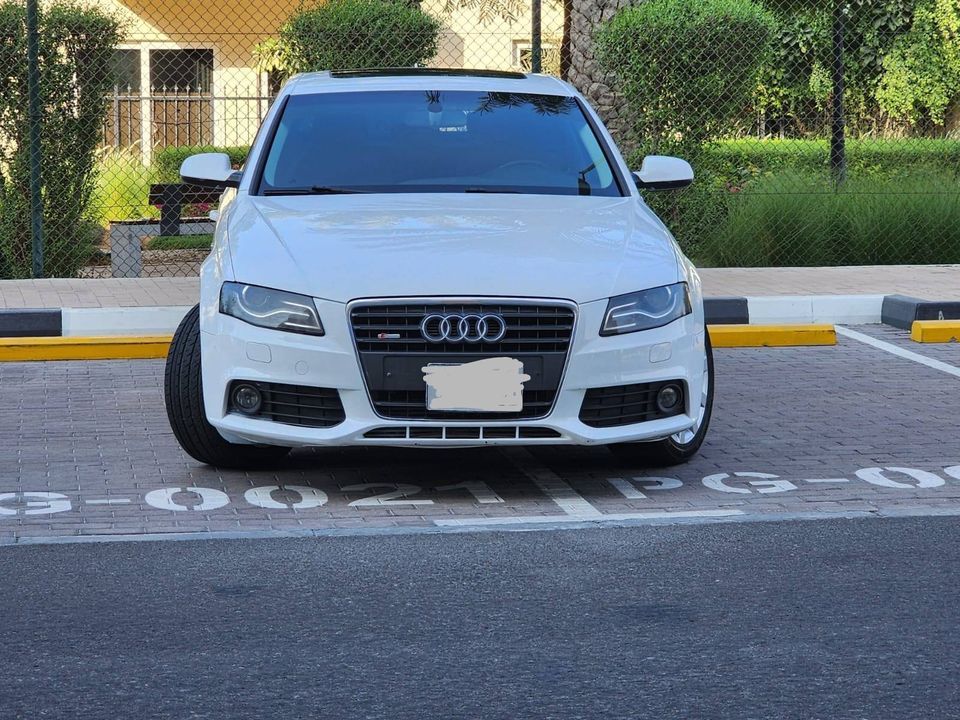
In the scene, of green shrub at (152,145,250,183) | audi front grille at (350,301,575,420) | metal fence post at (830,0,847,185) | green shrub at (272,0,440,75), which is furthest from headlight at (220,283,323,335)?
green shrub at (152,145,250,183)

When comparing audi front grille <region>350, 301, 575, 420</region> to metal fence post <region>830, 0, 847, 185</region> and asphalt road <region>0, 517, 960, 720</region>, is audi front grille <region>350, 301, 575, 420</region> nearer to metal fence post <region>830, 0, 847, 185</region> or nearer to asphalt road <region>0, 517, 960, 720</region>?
asphalt road <region>0, 517, 960, 720</region>

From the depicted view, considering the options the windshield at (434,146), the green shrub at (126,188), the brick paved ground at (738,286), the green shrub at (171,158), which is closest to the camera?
the windshield at (434,146)

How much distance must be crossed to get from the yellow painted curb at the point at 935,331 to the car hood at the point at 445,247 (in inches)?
163

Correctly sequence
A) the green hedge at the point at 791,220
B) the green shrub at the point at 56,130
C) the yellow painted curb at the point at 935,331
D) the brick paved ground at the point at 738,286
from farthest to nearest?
the green hedge at the point at 791,220
the green shrub at the point at 56,130
the brick paved ground at the point at 738,286
the yellow painted curb at the point at 935,331

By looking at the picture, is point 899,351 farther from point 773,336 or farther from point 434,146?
point 434,146

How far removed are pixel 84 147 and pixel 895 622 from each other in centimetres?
945

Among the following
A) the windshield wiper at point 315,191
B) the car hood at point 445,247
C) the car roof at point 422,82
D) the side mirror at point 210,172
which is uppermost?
the car roof at point 422,82

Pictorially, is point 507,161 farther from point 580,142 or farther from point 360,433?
point 360,433

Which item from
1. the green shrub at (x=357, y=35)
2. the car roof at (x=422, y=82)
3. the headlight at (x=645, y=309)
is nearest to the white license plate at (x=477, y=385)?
the headlight at (x=645, y=309)

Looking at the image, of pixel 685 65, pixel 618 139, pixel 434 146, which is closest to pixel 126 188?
pixel 618 139

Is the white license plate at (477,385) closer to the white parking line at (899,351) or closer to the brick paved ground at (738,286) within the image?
the white parking line at (899,351)

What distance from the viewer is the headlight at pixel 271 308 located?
5949 millimetres

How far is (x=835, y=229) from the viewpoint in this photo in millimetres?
13797

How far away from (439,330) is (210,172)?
221 cm
